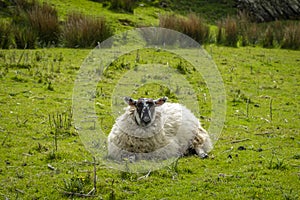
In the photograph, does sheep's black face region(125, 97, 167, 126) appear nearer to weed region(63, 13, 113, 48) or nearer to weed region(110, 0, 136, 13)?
weed region(63, 13, 113, 48)

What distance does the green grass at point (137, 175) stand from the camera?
482cm

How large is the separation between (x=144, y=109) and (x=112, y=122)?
186cm

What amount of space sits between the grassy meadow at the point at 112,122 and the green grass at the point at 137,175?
0.04 ft

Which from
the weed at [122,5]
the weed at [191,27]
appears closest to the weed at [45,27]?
the weed at [191,27]

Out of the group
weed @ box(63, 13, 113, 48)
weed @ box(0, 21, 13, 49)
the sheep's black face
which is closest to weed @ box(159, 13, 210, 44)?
weed @ box(63, 13, 113, 48)

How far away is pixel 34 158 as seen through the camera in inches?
223

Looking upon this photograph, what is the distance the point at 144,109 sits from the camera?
5672 mm

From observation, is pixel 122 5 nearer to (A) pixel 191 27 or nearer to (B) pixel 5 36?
(A) pixel 191 27

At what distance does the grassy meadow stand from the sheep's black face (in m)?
0.70

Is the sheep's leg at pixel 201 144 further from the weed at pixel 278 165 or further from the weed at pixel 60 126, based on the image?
the weed at pixel 60 126

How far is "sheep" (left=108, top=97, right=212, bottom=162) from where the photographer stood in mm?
5750

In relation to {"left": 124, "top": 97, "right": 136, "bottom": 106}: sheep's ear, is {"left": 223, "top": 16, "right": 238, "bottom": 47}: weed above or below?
below

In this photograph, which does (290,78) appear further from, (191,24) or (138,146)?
(138,146)

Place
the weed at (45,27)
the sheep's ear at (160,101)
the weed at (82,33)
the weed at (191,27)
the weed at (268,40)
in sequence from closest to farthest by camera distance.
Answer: the sheep's ear at (160,101) → the weed at (82,33) → the weed at (45,27) → the weed at (191,27) → the weed at (268,40)
